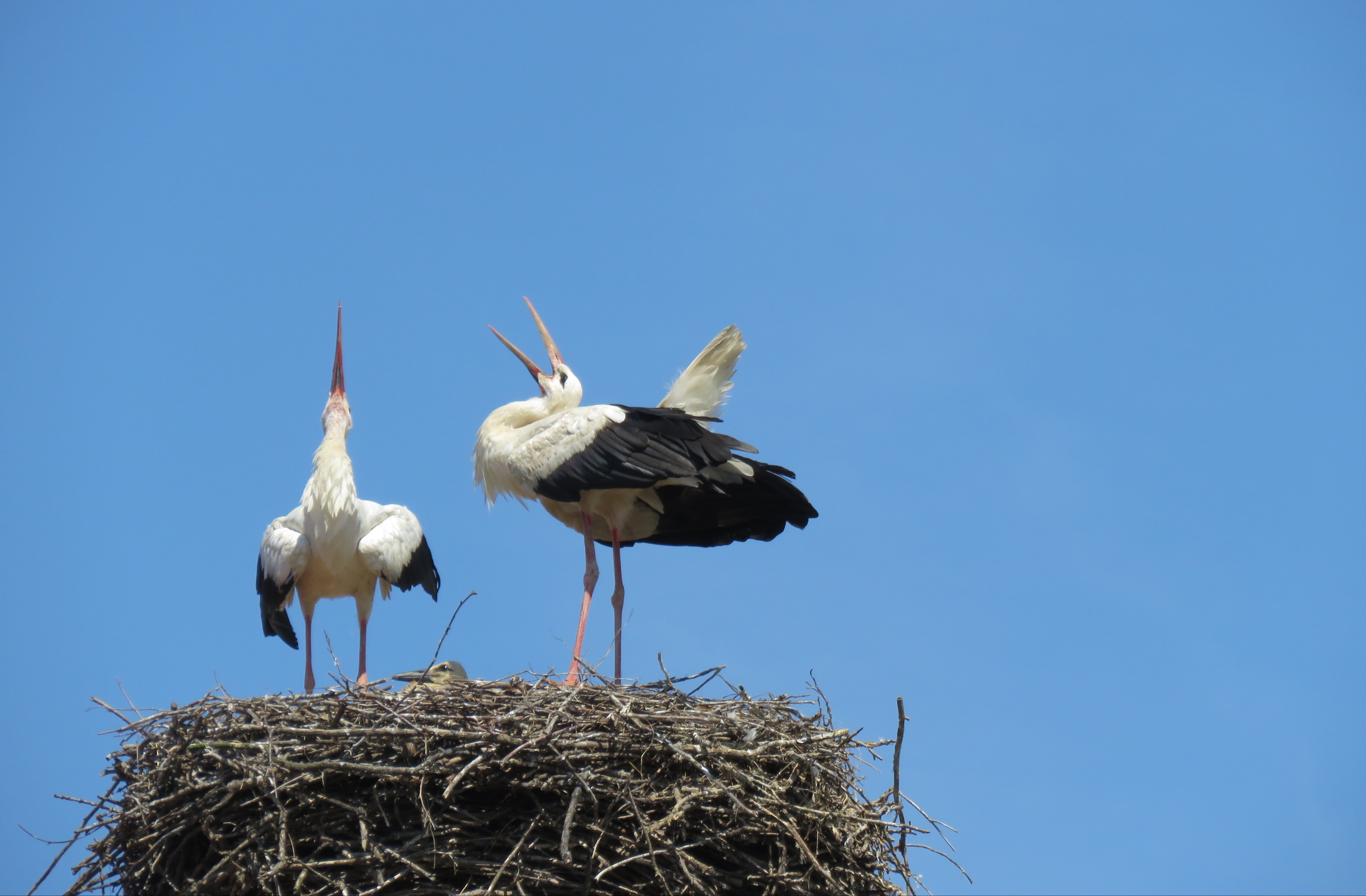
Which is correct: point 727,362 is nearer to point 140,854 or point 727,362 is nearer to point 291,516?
point 291,516

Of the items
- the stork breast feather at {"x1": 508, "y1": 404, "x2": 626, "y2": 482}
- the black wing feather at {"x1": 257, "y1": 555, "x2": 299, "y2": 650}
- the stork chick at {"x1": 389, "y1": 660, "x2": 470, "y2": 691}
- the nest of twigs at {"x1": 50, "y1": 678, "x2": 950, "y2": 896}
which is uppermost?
the stork breast feather at {"x1": 508, "y1": 404, "x2": 626, "y2": 482}

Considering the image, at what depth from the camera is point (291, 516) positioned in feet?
26.2

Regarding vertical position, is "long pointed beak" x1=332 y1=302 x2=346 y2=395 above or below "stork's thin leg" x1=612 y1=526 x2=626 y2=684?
above

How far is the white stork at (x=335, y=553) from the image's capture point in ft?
25.7

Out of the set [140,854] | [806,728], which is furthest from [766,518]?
[140,854]

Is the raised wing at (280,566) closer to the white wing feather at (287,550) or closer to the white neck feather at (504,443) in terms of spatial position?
the white wing feather at (287,550)

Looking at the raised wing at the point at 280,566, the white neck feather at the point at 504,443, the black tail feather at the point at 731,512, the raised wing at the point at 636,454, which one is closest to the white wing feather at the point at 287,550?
the raised wing at the point at 280,566

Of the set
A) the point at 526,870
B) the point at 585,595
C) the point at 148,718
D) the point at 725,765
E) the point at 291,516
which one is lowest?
the point at 526,870

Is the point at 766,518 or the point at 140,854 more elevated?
the point at 766,518

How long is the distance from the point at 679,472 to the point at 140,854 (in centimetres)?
304

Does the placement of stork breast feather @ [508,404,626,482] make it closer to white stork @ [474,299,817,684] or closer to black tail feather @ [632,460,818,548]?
white stork @ [474,299,817,684]

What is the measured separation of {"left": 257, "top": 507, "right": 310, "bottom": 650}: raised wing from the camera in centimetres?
784

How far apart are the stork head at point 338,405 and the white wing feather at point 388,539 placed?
0.57 m

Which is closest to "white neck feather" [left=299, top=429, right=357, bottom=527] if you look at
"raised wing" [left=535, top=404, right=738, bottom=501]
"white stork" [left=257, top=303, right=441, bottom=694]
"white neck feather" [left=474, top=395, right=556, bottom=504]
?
"white stork" [left=257, top=303, right=441, bottom=694]
